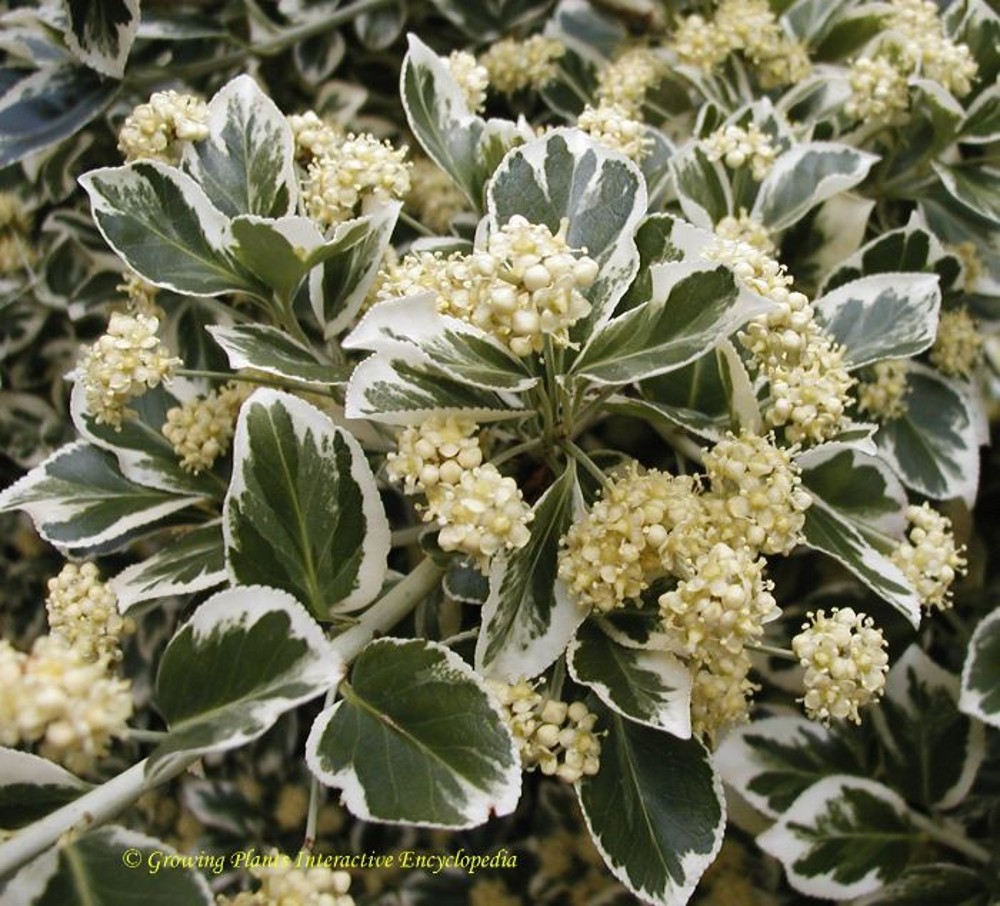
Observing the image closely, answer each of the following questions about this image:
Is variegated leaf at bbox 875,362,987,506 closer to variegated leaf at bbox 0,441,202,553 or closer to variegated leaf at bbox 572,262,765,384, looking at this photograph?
variegated leaf at bbox 572,262,765,384

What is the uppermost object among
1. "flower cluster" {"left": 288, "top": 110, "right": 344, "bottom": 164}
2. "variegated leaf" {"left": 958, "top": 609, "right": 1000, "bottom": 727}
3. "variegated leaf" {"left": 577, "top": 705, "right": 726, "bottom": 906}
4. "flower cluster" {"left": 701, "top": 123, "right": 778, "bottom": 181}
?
"flower cluster" {"left": 701, "top": 123, "right": 778, "bottom": 181}

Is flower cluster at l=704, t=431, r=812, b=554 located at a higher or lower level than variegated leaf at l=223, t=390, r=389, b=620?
higher

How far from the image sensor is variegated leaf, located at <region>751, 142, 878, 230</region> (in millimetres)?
1155

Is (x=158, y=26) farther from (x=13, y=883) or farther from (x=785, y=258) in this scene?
(x=13, y=883)

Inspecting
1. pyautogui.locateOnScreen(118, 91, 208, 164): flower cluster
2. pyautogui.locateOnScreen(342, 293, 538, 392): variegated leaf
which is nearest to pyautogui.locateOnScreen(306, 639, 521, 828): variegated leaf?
pyautogui.locateOnScreen(342, 293, 538, 392): variegated leaf

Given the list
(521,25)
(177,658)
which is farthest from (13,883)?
(521,25)

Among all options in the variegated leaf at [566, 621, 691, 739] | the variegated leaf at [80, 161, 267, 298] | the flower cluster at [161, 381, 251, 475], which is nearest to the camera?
the variegated leaf at [566, 621, 691, 739]

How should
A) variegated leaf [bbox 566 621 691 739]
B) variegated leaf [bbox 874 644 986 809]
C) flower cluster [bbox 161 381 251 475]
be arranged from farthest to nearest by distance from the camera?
variegated leaf [bbox 874 644 986 809] → flower cluster [bbox 161 381 251 475] → variegated leaf [bbox 566 621 691 739]

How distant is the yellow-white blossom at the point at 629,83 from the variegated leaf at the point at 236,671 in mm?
814

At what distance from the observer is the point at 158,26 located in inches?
55.7

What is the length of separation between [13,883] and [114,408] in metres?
0.40

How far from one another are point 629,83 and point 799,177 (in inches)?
11.5

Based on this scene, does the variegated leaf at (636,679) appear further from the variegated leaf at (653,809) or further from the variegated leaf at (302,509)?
the variegated leaf at (302,509)

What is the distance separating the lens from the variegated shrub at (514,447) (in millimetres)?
780
